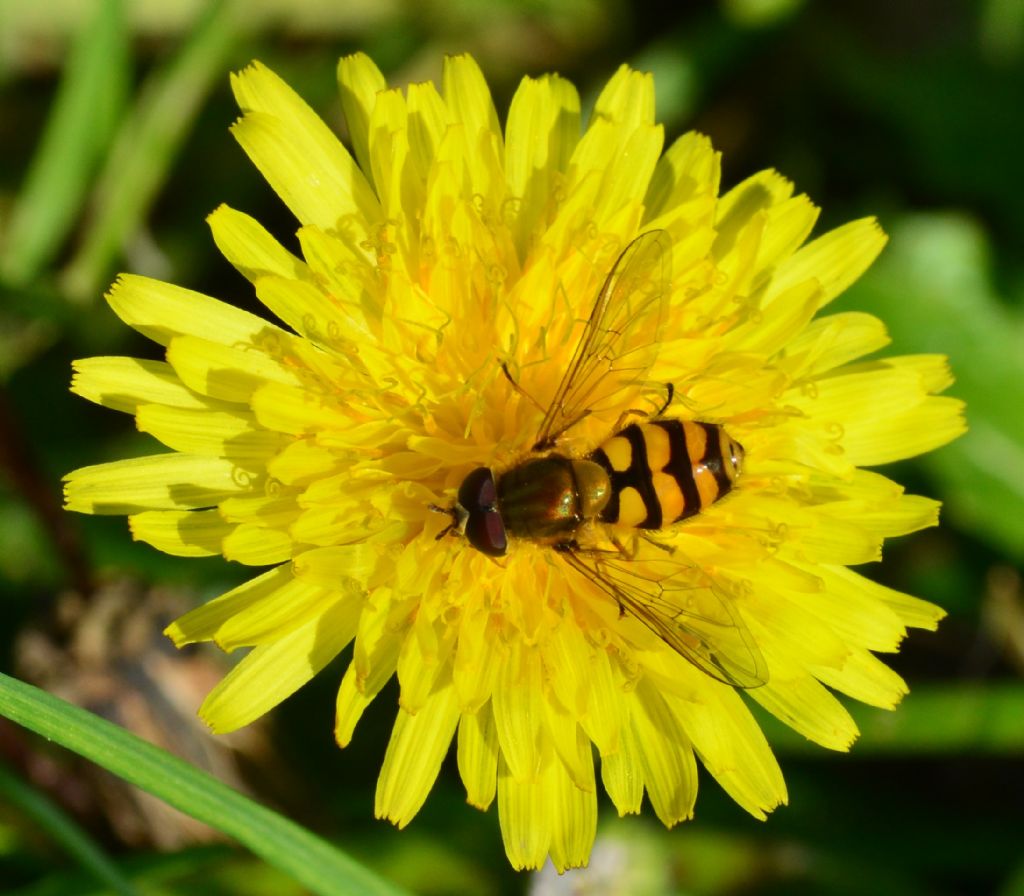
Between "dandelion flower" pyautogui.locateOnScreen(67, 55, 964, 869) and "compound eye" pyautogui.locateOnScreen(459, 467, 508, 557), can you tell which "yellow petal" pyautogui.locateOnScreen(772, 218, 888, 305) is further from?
"compound eye" pyautogui.locateOnScreen(459, 467, 508, 557)

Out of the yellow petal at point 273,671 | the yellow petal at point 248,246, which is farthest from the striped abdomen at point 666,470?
the yellow petal at point 248,246

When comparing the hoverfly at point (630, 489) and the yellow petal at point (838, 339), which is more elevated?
the yellow petal at point (838, 339)

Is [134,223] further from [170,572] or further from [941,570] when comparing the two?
[941,570]

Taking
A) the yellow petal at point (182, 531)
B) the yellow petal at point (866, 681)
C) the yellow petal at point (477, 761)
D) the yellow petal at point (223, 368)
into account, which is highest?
the yellow petal at point (223, 368)

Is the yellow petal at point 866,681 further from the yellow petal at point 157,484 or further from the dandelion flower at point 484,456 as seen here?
the yellow petal at point 157,484

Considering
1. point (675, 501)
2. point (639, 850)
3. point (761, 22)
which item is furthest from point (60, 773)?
point (761, 22)

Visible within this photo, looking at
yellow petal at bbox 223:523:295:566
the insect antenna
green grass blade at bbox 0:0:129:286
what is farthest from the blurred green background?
the insect antenna
